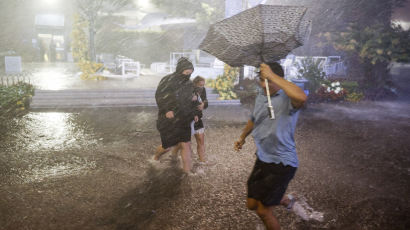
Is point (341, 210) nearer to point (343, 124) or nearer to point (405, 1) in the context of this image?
point (343, 124)

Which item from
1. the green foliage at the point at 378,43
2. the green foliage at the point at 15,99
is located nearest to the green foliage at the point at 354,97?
the green foliage at the point at 378,43

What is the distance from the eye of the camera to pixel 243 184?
4168mm

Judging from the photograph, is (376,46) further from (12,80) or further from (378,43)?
(12,80)

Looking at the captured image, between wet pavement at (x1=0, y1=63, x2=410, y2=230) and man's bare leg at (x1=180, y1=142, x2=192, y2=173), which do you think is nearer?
wet pavement at (x1=0, y1=63, x2=410, y2=230)

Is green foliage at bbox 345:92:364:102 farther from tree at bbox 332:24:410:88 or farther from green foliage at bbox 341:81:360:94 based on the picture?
tree at bbox 332:24:410:88

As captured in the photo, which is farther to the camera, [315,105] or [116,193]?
[315,105]

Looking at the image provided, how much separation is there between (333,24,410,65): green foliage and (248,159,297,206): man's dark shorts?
38.0ft

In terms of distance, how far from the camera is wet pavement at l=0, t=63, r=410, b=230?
10.7 feet

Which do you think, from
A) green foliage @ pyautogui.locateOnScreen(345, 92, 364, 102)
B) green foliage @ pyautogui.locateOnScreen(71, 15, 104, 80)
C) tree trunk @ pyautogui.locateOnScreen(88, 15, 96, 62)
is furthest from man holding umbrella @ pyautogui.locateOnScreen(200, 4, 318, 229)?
A: tree trunk @ pyautogui.locateOnScreen(88, 15, 96, 62)

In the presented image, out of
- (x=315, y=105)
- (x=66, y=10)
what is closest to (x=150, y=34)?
(x=66, y=10)

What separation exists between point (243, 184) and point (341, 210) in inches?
54.6

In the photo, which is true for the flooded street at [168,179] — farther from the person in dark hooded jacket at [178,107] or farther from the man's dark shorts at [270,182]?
the man's dark shorts at [270,182]

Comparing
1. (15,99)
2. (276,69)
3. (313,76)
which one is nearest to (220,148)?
(276,69)

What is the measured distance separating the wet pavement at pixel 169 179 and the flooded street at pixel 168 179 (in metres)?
0.01
